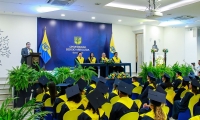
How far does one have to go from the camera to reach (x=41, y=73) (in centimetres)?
622

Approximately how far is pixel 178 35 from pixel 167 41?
0.79m

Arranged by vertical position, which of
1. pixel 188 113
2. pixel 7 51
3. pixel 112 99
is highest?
pixel 7 51

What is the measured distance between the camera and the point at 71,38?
1197 cm

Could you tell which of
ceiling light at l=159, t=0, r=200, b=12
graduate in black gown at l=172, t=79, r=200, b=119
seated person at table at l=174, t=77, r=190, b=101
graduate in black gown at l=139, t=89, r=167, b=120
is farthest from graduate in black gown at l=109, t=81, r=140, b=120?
ceiling light at l=159, t=0, r=200, b=12

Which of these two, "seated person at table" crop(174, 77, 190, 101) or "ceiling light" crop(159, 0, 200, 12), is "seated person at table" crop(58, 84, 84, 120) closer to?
"seated person at table" crop(174, 77, 190, 101)

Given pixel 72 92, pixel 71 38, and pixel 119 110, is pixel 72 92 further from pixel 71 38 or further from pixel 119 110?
pixel 71 38

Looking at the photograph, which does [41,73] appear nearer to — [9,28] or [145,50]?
[9,28]

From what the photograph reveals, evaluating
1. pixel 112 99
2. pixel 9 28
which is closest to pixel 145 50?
pixel 9 28

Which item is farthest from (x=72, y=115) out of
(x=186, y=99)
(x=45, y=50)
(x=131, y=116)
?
(x=45, y=50)

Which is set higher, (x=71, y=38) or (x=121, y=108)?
(x=71, y=38)

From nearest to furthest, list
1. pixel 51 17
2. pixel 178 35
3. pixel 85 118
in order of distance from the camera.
→ pixel 85 118 < pixel 51 17 < pixel 178 35

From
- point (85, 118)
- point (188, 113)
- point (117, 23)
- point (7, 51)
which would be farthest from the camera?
point (117, 23)

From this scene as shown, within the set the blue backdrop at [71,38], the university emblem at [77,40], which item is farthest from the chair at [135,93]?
the university emblem at [77,40]

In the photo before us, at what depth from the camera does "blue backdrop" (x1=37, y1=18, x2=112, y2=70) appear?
11352mm
